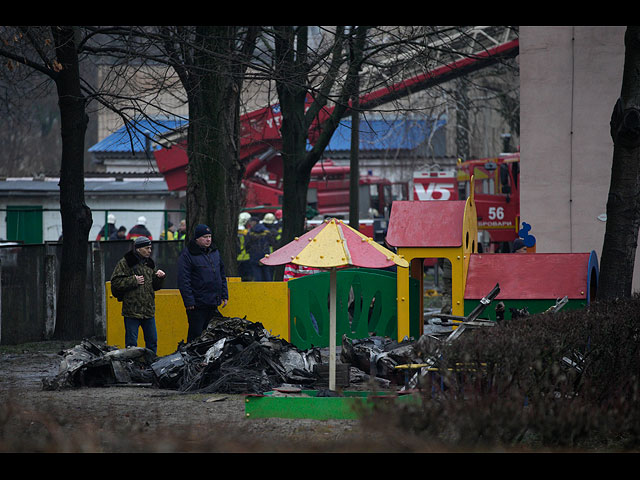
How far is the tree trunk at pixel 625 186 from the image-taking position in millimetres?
10828

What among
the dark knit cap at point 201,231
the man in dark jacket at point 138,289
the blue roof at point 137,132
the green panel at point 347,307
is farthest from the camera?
the blue roof at point 137,132

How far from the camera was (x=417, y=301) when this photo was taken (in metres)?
13.2

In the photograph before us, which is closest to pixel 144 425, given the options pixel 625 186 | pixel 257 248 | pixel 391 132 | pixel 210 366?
pixel 210 366

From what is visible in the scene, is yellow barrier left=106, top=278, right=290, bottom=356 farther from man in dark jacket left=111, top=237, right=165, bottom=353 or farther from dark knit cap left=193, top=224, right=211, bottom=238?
dark knit cap left=193, top=224, right=211, bottom=238

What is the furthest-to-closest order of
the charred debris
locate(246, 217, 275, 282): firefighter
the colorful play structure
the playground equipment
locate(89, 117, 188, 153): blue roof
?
1. locate(246, 217, 275, 282): firefighter
2. locate(89, 117, 188, 153): blue roof
3. the playground equipment
4. the colorful play structure
5. the charred debris

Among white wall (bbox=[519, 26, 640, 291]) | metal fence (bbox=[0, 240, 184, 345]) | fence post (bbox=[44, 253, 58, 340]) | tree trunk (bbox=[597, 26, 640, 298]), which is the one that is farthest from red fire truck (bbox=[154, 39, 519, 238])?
tree trunk (bbox=[597, 26, 640, 298])

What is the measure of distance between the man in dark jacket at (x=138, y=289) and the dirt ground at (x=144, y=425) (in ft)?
4.01

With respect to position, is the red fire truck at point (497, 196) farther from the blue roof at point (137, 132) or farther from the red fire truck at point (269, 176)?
the blue roof at point (137, 132)

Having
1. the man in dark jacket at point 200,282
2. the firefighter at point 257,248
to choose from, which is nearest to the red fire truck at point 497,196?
the firefighter at point 257,248

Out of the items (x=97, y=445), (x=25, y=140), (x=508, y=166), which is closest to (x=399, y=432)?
(x=97, y=445)

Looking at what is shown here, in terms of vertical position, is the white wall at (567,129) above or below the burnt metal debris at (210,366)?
above

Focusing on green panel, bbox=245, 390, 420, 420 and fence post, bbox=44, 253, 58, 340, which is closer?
green panel, bbox=245, 390, 420, 420

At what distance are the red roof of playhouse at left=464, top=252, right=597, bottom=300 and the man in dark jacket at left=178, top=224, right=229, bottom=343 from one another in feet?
10.5

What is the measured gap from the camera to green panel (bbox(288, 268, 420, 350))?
12.9 meters
